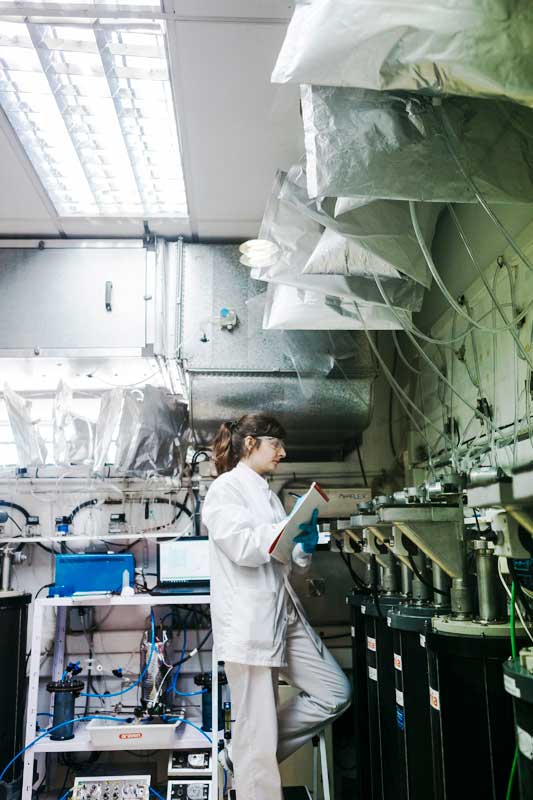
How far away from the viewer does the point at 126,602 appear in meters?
2.90

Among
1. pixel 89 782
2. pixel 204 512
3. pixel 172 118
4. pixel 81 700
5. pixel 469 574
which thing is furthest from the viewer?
pixel 81 700

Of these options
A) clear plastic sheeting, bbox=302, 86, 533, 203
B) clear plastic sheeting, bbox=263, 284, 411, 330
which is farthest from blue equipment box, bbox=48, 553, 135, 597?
clear plastic sheeting, bbox=302, 86, 533, 203

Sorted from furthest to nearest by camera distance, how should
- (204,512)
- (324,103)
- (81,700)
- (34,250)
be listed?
1. (81,700)
2. (34,250)
3. (204,512)
4. (324,103)

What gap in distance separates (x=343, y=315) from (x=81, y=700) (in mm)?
2323

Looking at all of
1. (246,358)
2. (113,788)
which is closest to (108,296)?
(246,358)

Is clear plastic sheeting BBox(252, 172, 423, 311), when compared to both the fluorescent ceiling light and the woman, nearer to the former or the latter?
the fluorescent ceiling light

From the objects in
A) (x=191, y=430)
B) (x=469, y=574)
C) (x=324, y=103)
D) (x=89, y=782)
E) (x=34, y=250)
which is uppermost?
(x=34, y=250)

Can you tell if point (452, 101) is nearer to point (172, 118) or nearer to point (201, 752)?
point (172, 118)

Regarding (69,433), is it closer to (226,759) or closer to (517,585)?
(226,759)

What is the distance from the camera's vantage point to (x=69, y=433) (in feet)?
11.0

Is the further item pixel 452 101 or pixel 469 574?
pixel 469 574

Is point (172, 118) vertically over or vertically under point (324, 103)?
over

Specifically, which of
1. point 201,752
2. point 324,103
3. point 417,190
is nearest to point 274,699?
point 201,752

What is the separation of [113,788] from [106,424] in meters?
1.61
